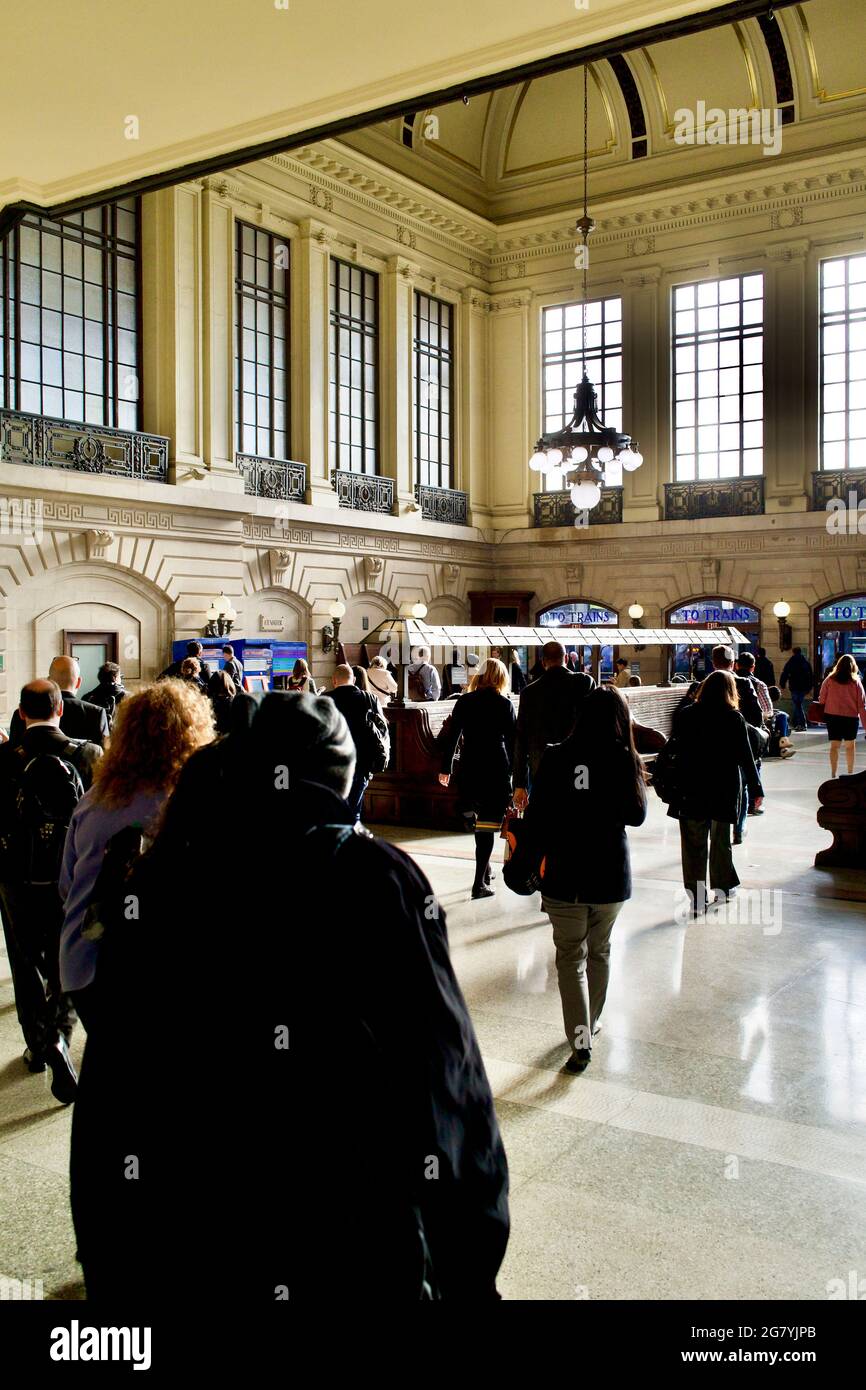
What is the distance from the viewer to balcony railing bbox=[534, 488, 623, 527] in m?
24.4

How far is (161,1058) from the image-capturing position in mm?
1646

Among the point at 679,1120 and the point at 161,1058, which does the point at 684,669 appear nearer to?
the point at 679,1120

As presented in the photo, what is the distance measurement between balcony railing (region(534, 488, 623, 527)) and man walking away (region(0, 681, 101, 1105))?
68.9ft

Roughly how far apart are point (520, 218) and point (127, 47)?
70.6ft

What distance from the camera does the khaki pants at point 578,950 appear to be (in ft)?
15.2

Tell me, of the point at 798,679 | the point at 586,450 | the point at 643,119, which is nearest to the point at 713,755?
the point at 586,450

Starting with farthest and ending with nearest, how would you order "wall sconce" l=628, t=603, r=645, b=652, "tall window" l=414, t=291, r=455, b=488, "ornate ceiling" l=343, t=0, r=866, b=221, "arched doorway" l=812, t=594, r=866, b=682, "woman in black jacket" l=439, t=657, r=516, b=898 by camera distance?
"tall window" l=414, t=291, r=455, b=488
"wall sconce" l=628, t=603, r=645, b=652
"arched doorway" l=812, t=594, r=866, b=682
"ornate ceiling" l=343, t=0, r=866, b=221
"woman in black jacket" l=439, t=657, r=516, b=898

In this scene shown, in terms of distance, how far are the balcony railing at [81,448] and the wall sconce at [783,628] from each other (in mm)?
12792

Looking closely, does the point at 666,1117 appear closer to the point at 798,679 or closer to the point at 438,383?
the point at 798,679

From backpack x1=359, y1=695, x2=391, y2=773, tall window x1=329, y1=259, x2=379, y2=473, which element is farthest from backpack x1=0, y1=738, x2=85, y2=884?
tall window x1=329, y1=259, x2=379, y2=473

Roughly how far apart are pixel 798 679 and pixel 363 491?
9745 millimetres

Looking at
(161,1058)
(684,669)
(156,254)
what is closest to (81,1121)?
(161,1058)

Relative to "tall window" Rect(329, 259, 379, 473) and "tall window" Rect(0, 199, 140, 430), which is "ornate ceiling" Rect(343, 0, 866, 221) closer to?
"tall window" Rect(329, 259, 379, 473)
